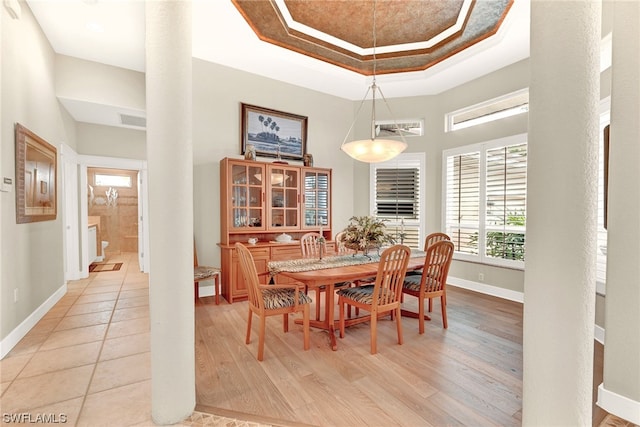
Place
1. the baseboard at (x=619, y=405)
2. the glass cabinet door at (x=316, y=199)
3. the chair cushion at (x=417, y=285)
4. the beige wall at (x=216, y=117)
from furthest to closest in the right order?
1. the glass cabinet door at (x=316, y=199)
2. the beige wall at (x=216, y=117)
3. the chair cushion at (x=417, y=285)
4. the baseboard at (x=619, y=405)

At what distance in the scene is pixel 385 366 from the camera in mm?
2250

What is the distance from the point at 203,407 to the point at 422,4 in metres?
4.24

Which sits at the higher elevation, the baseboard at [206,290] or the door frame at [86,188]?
the door frame at [86,188]

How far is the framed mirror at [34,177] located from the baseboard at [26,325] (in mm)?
953

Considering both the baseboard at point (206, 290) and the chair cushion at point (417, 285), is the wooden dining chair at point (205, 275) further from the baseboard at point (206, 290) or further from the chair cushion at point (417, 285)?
the chair cushion at point (417, 285)

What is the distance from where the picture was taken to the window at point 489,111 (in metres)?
4.00

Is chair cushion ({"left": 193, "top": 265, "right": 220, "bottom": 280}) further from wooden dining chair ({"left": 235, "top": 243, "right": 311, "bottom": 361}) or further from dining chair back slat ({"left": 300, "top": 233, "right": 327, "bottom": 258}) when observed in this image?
wooden dining chair ({"left": 235, "top": 243, "right": 311, "bottom": 361})

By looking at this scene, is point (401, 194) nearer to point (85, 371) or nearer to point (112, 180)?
point (85, 371)

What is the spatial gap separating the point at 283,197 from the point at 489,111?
3413mm

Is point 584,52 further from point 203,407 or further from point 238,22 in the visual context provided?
point 238,22

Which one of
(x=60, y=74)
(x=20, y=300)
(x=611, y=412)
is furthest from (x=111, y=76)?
(x=611, y=412)

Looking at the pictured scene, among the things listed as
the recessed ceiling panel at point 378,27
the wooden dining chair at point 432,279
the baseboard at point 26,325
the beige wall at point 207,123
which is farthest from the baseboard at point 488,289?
the baseboard at point 26,325

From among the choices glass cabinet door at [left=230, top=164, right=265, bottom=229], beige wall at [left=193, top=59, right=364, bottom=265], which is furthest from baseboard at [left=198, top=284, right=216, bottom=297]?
glass cabinet door at [left=230, top=164, right=265, bottom=229]

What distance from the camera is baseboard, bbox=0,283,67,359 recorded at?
7.71 ft
